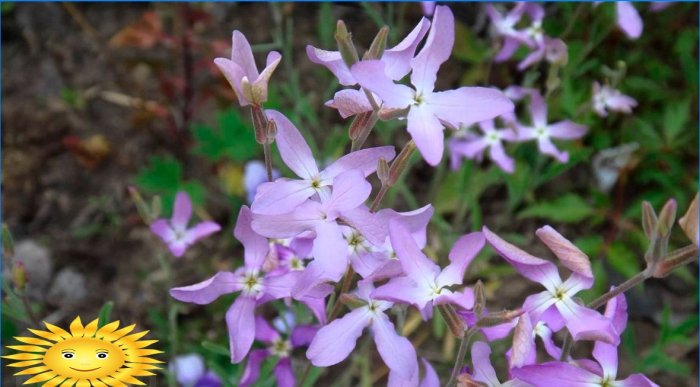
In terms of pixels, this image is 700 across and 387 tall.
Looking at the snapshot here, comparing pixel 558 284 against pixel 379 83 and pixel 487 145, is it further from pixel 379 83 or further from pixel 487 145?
pixel 487 145

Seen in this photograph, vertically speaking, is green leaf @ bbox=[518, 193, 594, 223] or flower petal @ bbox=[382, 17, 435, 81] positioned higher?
flower petal @ bbox=[382, 17, 435, 81]

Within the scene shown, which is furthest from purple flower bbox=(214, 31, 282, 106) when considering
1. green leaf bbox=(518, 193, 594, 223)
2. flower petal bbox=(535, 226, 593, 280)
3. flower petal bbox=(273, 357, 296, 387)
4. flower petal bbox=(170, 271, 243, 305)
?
green leaf bbox=(518, 193, 594, 223)

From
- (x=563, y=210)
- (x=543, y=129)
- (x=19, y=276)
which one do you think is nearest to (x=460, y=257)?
(x=19, y=276)

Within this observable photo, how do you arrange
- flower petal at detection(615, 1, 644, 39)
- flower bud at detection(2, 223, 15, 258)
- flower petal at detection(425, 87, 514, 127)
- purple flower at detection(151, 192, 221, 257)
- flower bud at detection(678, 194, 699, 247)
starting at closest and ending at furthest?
flower bud at detection(678, 194, 699, 247) < flower petal at detection(425, 87, 514, 127) < flower bud at detection(2, 223, 15, 258) < purple flower at detection(151, 192, 221, 257) < flower petal at detection(615, 1, 644, 39)

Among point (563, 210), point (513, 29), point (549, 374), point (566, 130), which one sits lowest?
point (563, 210)

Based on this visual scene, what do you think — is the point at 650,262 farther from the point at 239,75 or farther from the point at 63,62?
the point at 63,62

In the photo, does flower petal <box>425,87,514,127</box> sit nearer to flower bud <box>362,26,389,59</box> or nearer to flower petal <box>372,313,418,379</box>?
flower bud <box>362,26,389,59</box>

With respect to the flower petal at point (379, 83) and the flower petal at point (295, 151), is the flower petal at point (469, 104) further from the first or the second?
the flower petal at point (295, 151)
